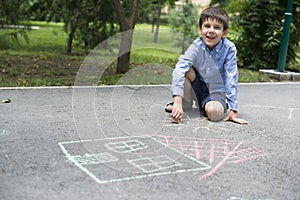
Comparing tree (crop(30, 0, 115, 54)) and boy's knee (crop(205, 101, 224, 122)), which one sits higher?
tree (crop(30, 0, 115, 54))

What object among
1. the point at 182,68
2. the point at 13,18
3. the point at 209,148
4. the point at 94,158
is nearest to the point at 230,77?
the point at 182,68

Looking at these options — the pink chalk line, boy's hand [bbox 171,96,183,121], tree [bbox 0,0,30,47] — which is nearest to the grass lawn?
boy's hand [bbox 171,96,183,121]

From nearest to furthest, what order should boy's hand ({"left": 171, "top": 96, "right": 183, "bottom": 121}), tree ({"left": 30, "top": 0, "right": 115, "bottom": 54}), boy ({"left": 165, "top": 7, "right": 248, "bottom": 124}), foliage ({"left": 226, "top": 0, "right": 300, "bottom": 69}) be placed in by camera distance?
boy's hand ({"left": 171, "top": 96, "right": 183, "bottom": 121}) < boy ({"left": 165, "top": 7, "right": 248, "bottom": 124}) < foliage ({"left": 226, "top": 0, "right": 300, "bottom": 69}) < tree ({"left": 30, "top": 0, "right": 115, "bottom": 54})

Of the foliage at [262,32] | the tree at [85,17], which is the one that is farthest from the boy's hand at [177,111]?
the tree at [85,17]

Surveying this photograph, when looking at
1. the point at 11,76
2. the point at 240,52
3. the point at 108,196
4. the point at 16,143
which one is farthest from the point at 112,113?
the point at 240,52

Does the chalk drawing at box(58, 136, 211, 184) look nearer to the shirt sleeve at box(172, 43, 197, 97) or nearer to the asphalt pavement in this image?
the asphalt pavement

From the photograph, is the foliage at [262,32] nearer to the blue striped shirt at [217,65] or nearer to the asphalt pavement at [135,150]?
the asphalt pavement at [135,150]

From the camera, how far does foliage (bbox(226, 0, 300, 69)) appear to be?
8344mm

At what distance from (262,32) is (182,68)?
5.20 m

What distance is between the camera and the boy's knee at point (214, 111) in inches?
158

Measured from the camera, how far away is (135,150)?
9.92 feet

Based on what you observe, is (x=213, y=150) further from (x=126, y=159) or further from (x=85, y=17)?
(x=85, y=17)

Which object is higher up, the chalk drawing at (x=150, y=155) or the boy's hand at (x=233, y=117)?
the chalk drawing at (x=150, y=155)

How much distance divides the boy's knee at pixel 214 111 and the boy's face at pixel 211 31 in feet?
1.91
